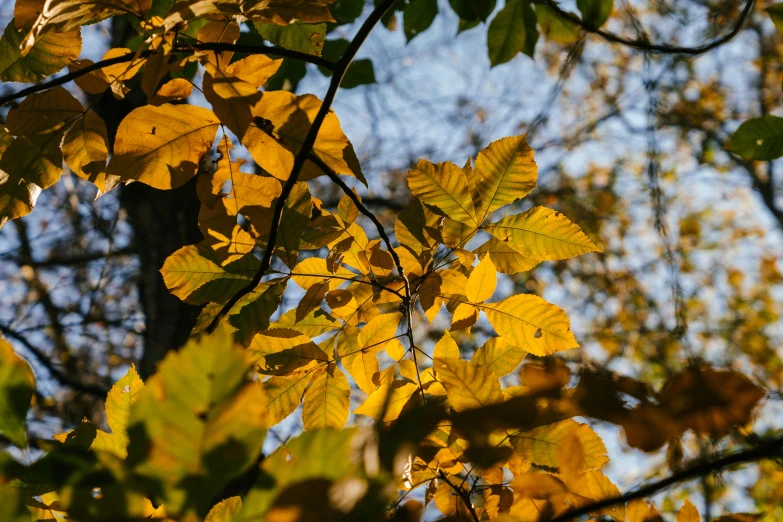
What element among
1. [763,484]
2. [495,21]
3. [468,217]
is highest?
[495,21]

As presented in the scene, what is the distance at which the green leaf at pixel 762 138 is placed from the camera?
37.2 inches

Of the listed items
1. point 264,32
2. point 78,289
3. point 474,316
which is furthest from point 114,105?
point 78,289

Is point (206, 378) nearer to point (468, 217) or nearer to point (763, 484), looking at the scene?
point (468, 217)

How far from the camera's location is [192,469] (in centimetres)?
31

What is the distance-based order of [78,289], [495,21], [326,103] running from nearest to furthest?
[326,103] → [495,21] → [78,289]

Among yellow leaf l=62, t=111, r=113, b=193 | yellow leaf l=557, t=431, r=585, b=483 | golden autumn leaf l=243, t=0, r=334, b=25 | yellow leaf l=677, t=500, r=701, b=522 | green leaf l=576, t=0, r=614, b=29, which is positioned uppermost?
golden autumn leaf l=243, t=0, r=334, b=25

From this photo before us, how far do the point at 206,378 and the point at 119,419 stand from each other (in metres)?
0.44

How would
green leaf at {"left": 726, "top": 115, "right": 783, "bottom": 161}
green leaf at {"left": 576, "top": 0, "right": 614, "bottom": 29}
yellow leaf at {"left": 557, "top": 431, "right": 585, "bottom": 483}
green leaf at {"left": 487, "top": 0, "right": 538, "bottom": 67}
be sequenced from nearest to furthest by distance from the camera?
1. yellow leaf at {"left": 557, "top": 431, "right": 585, "bottom": 483}
2. green leaf at {"left": 726, "top": 115, "right": 783, "bottom": 161}
3. green leaf at {"left": 576, "top": 0, "right": 614, "bottom": 29}
4. green leaf at {"left": 487, "top": 0, "right": 538, "bottom": 67}

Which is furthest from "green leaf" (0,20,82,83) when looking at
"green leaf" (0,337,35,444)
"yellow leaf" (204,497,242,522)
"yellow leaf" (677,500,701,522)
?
"yellow leaf" (677,500,701,522)

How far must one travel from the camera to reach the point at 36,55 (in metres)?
0.74

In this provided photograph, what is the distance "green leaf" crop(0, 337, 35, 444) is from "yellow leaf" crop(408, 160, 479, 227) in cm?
50

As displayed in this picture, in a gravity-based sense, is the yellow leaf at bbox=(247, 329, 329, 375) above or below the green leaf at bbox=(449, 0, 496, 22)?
below

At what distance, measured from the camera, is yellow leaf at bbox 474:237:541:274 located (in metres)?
0.77

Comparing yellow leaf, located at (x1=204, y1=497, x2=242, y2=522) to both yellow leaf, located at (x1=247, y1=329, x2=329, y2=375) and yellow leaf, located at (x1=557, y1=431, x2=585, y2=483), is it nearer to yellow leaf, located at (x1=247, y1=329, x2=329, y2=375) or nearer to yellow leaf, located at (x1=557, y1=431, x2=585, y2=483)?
yellow leaf, located at (x1=247, y1=329, x2=329, y2=375)
